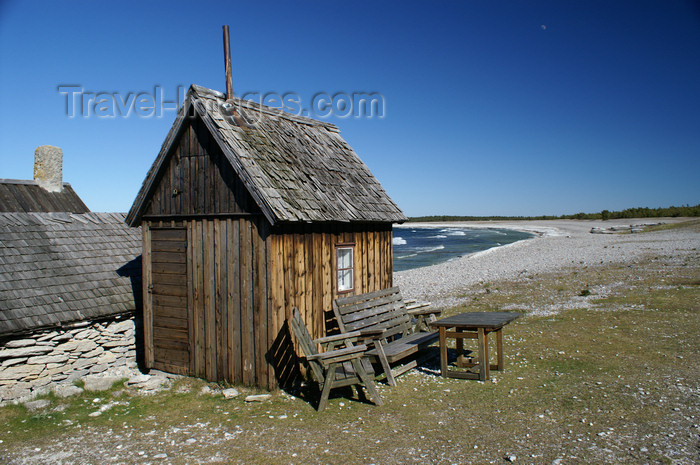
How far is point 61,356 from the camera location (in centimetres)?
912

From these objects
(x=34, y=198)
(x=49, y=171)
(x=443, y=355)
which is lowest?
(x=443, y=355)

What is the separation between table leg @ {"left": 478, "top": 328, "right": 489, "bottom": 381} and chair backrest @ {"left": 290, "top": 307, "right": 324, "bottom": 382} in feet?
9.11

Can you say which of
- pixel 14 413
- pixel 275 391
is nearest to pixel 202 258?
pixel 275 391

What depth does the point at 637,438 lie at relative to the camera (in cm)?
582

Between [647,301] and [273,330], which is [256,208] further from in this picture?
[647,301]

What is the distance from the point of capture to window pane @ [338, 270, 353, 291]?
32.6 ft

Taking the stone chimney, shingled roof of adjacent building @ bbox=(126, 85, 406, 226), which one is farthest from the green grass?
the stone chimney

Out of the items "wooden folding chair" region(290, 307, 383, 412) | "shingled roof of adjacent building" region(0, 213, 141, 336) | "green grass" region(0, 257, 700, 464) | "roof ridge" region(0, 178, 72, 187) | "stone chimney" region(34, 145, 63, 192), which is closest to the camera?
"green grass" region(0, 257, 700, 464)

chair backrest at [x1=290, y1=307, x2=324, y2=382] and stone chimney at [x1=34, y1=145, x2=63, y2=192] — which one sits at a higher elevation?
stone chimney at [x1=34, y1=145, x2=63, y2=192]

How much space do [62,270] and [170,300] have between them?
8.63 ft

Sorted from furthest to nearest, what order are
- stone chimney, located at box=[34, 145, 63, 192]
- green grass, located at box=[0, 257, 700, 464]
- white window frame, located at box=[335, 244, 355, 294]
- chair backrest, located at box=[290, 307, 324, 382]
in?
stone chimney, located at box=[34, 145, 63, 192] < white window frame, located at box=[335, 244, 355, 294] < chair backrest, located at box=[290, 307, 324, 382] < green grass, located at box=[0, 257, 700, 464]

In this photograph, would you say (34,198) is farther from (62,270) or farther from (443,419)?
(443,419)

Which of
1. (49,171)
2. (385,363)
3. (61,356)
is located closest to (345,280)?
(385,363)

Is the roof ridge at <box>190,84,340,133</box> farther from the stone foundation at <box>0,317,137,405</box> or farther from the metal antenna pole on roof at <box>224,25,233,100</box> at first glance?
the stone foundation at <box>0,317,137,405</box>
